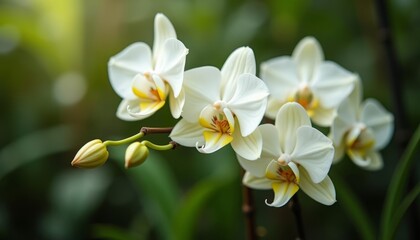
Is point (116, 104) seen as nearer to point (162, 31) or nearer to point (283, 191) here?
point (162, 31)

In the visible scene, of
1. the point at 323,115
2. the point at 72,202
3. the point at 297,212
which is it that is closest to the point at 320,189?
the point at 297,212

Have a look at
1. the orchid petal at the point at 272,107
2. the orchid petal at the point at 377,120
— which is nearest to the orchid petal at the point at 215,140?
the orchid petal at the point at 272,107

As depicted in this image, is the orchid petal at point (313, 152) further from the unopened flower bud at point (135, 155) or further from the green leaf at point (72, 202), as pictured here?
the green leaf at point (72, 202)

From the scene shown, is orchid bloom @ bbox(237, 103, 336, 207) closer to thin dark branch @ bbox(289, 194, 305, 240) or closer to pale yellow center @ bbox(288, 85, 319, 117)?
thin dark branch @ bbox(289, 194, 305, 240)

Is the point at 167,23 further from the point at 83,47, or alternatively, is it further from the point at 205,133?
the point at 83,47

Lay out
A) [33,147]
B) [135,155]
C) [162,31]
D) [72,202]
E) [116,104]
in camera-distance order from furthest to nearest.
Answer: [116,104], [33,147], [72,202], [162,31], [135,155]

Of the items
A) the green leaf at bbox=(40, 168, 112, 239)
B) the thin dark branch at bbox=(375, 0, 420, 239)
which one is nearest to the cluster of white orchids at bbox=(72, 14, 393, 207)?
the thin dark branch at bbox=(375, 0, 420, 239)

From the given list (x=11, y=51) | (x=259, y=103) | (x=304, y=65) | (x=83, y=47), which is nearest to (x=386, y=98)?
(x=304, y=65)
